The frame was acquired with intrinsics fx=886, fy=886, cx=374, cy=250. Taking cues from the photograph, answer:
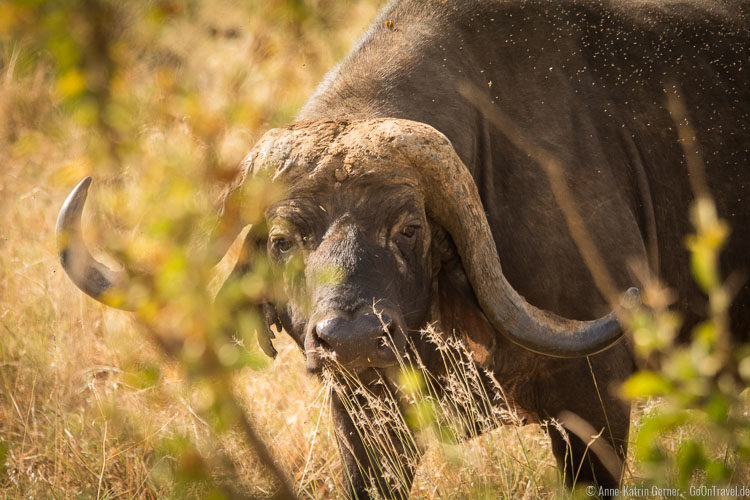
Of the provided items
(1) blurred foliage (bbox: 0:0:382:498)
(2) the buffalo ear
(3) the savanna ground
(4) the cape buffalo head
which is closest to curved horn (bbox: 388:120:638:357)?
(4) the cape buffalo head

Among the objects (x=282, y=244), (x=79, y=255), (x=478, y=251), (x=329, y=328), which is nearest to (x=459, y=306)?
(x=478, y=251)

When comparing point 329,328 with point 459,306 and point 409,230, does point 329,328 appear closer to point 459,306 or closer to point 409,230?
point 409,230

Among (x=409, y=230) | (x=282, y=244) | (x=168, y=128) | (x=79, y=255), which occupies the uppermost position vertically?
(x=168, y=128)

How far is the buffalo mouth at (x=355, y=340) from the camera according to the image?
10.5 ft

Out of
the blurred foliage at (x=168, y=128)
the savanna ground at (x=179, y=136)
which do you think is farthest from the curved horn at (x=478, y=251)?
the blurred foliage at (x=168, y=128)

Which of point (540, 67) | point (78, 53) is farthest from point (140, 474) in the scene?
point (78, 53)

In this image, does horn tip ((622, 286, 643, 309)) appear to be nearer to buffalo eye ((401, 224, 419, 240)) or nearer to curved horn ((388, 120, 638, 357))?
curved horn ((388, 120, 638, 357))

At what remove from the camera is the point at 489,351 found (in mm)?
4020

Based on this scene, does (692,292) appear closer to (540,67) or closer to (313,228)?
(540,67)

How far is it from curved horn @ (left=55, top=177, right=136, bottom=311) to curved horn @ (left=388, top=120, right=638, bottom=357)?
1307 mm

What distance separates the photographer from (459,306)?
13.2ft

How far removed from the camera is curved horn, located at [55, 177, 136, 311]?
11.5ft

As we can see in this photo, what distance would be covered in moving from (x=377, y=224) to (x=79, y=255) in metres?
1.29

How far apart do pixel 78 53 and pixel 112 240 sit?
0.44 m
